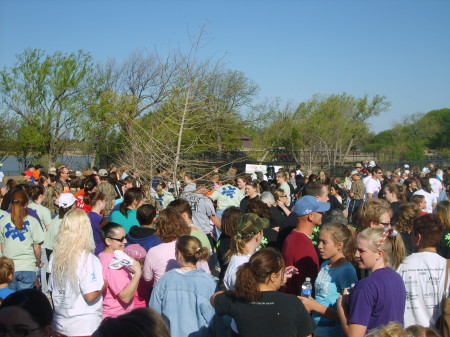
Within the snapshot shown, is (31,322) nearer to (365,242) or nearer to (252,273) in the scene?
(252,273)

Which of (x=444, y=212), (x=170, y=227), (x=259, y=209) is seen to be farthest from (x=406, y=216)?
(x=170, y=227)

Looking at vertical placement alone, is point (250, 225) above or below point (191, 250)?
above

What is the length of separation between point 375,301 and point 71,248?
94.6 inches

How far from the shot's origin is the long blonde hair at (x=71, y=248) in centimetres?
392

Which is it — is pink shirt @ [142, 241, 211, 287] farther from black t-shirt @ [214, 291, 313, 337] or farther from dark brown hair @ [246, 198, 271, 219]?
dark brown hair @ [246, 198, 271, 219]

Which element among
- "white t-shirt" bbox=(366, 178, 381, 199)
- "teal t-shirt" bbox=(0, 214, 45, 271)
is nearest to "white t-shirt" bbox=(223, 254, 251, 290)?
"teal t-shirt" bbox=(0, 214, 45, 271)

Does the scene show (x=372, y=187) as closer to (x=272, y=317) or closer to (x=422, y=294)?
(x=422, y=294)

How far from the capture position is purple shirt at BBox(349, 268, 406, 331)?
132 inches

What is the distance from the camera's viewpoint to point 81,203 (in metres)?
7.70

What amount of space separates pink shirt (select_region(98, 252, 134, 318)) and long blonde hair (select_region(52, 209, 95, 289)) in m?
0.42

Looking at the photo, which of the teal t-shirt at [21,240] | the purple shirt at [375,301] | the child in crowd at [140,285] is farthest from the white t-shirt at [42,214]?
the purple shirt at [375,301]

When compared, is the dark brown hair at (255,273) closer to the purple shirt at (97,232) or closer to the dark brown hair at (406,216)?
the dark brown hair at (406,216)

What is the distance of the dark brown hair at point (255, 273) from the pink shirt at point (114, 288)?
4.45 feet

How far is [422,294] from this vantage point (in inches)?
157
